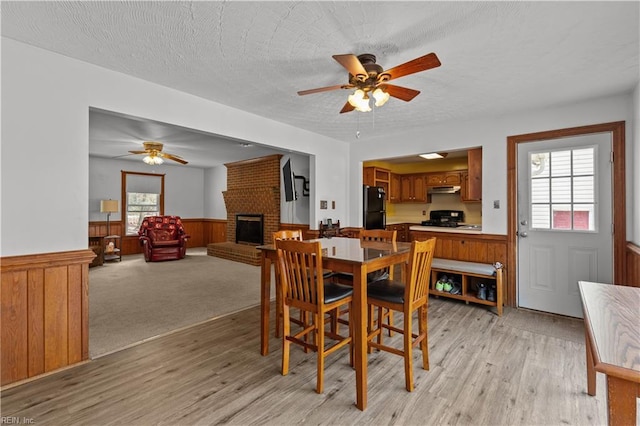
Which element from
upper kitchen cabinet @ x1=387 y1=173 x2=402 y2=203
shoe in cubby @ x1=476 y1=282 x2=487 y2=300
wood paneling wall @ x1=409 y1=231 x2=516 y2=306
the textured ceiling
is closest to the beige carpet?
the textured ceiling

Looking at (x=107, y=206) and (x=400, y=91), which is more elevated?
(x=400, y=91)

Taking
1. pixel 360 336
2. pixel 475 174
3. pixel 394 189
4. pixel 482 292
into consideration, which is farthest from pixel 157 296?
pixel 394 189

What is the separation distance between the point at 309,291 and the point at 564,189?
127 inches

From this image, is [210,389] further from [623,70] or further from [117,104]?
[623,70]

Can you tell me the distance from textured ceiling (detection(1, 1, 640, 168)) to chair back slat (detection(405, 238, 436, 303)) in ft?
4.74

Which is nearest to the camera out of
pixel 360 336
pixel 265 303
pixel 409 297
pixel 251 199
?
pixel 360 336

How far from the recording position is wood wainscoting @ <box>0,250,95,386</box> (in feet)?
6.79

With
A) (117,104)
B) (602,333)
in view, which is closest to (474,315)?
(602,333)

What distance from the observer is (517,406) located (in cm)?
185

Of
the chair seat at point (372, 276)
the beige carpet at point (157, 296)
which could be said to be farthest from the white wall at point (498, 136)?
the beige carpet at point (157, 296)

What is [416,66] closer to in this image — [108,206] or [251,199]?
[251,199]

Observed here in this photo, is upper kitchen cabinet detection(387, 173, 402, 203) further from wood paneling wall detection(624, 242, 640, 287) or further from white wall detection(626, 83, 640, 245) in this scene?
wood paneling wall detection(624, 242, 640, 287)

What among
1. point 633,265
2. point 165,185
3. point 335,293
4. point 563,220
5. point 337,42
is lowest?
point 335,293

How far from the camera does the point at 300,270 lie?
6.82 feet
